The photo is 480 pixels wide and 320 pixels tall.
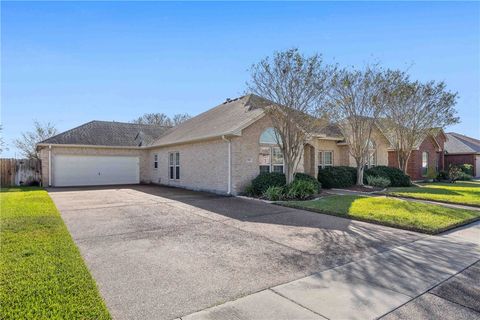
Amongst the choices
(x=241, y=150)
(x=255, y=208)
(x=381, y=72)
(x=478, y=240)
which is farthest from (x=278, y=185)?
(x=381, y=72)

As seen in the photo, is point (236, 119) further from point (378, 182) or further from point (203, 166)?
point (378, 182)

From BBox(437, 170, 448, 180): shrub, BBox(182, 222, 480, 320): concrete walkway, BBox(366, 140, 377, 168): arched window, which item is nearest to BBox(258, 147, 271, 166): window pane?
BBox(366, 140, 377, 168): arched window

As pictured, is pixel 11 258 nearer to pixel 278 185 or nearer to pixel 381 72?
pixel 278 185

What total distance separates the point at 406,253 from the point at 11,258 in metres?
7.25

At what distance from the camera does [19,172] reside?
Result: 67.2 ft

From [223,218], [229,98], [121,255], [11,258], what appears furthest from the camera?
[229,98]

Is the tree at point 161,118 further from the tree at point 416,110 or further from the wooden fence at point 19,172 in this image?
the tree at point 416,110

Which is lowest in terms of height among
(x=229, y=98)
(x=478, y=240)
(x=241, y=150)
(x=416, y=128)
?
(x=478, y=240)

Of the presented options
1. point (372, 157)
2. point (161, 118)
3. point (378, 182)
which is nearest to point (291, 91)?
point (378, 182)

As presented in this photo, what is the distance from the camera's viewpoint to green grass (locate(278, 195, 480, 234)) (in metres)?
7.97

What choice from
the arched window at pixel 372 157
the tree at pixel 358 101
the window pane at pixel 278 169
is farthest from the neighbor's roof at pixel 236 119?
the arched window at pixel 372 157

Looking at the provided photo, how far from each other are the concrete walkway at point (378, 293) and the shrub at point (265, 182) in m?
8.35

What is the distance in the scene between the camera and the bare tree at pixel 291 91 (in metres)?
12.9

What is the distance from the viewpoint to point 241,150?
14.2 meters
